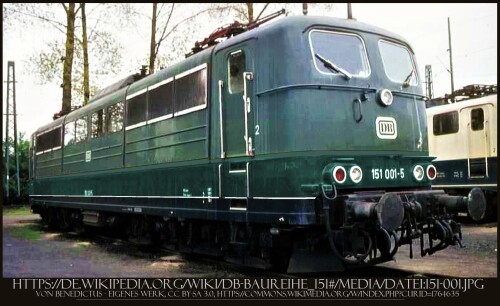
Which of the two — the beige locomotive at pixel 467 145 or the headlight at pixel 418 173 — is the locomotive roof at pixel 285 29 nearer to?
the headlight at pixel 418 173

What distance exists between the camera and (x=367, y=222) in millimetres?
6332

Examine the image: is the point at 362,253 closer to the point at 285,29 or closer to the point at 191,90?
the point at 285,29

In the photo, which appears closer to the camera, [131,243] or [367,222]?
[367,222]

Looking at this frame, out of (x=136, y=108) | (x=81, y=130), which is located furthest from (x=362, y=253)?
(x=81, y=130)

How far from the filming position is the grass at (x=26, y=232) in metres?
13.8

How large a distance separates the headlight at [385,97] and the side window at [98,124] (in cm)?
657

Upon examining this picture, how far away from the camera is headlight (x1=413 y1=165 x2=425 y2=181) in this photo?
7145 millimetres

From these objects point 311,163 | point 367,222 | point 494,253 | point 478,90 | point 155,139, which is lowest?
point 494,253

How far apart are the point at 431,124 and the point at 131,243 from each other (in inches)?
411

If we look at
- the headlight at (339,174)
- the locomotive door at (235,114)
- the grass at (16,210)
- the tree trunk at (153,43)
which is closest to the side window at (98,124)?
the locomotive door at (235,114)

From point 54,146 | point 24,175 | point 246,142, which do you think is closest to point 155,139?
point 246,142

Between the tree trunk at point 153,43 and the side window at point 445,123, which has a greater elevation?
the tree trunk at point 153,43

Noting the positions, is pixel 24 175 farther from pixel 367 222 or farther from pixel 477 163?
pixel 367 222

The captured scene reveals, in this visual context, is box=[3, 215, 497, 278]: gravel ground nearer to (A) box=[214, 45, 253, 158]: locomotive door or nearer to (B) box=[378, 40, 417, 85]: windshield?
(A) box=[214, 45, 253, 158]: locomotive door
